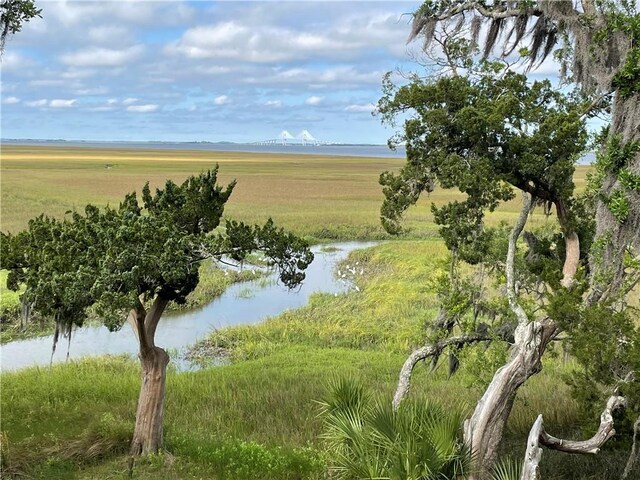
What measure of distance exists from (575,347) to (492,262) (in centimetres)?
301

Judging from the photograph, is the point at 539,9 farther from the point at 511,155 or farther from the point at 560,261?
the point at 560,261

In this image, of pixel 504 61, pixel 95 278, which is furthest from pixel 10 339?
pixel 504 61

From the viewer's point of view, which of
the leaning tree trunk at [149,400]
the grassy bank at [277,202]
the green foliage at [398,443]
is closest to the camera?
the green foliage at [398,443]

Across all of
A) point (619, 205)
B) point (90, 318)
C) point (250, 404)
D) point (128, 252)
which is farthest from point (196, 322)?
point (619, 205)

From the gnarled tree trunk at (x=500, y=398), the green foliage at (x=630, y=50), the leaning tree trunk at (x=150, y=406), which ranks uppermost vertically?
the green foliage at (x=630, y=50)

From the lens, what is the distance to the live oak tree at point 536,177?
8.50 meters

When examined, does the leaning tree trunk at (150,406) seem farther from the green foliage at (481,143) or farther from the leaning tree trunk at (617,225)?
the leaning tree trunk at (617,225)

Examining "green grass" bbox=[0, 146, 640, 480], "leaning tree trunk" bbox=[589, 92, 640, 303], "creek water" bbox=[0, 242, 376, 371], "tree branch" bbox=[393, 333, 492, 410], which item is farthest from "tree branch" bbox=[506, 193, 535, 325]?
"creek water" bbox=[0, 242, 376, 371]

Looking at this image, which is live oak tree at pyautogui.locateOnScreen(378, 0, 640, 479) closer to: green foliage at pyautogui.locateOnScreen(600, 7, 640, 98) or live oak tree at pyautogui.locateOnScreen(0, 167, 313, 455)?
green foliage at pyautogui.locateOnScreen(600, 7, 640, 98)

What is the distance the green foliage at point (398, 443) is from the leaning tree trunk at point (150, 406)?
3.65m

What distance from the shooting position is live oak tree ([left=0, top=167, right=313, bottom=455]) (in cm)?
931

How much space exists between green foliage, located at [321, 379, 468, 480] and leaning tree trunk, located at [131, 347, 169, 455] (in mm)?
3648

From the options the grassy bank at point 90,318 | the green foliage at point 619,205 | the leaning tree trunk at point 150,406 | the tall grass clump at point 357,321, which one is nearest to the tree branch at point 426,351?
the green foliage at point 619,205

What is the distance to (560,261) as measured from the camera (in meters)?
11.3
